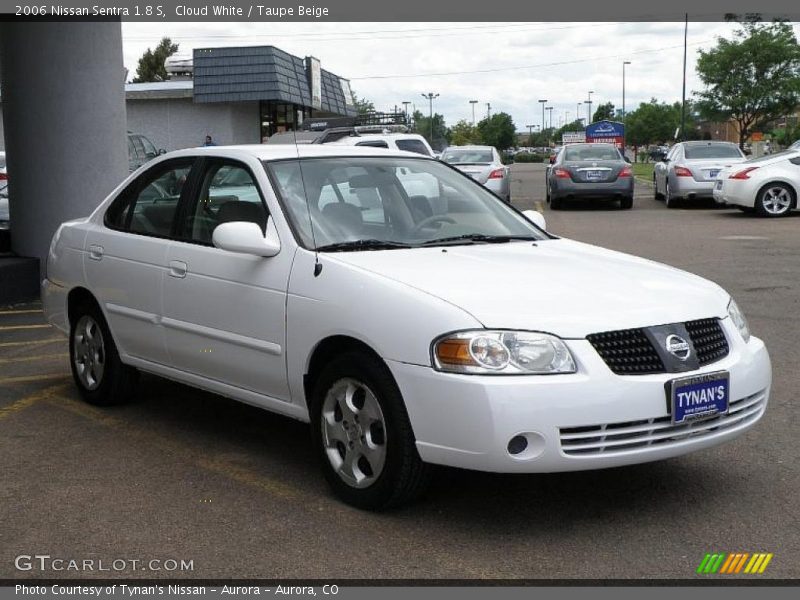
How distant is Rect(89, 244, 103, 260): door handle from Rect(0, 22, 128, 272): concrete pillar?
5.70 metres

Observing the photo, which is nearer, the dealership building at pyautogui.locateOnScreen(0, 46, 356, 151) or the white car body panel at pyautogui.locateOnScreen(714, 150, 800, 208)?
the white car body panel at pyautogui.locateOnScreen(714, 150, 800, 208)

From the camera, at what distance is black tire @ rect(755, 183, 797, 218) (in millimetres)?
20203

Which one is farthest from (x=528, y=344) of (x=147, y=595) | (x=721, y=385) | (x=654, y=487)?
(x=147, y=595)

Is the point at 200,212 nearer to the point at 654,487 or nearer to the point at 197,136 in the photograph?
the point at 654,487

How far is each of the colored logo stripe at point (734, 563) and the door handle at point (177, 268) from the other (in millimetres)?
3001

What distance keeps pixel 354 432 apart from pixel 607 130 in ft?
209

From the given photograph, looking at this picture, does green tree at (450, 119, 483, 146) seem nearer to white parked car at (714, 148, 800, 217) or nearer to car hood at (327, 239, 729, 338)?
white parked car at (714, 148, 800, 217)

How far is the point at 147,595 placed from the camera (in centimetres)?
390

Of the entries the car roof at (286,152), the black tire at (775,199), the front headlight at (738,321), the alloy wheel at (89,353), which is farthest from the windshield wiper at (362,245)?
the black tire at (775,199)

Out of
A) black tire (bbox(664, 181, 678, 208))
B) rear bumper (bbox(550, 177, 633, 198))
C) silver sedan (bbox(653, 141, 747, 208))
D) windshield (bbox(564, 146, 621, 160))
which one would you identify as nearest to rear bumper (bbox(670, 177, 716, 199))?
silver sedan (bbox(653, 141, 747, 208))

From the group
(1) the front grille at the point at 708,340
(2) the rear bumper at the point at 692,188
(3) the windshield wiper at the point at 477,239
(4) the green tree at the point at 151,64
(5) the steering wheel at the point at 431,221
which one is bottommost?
(2) the rear bumper at the point at 692,188

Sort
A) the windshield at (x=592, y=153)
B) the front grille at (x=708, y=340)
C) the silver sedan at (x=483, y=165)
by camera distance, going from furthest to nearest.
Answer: the windshield at (x=592, y=153), the silver sedan at (x=483, y=165), the front grille at (x=708, y=340)

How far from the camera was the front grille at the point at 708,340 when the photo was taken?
4559 millimetres

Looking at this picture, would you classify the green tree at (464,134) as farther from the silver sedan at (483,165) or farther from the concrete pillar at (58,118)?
the concrete pillar at (58,118)
